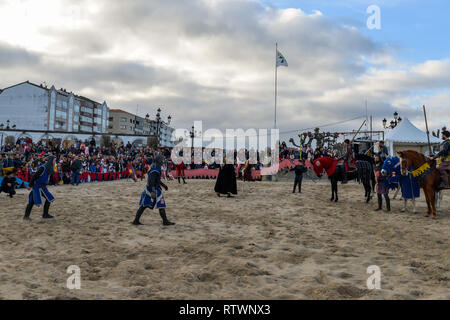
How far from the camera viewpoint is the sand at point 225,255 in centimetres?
397

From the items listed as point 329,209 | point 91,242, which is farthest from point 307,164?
point 91,242

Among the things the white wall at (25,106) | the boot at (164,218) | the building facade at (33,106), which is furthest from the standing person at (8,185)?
the white wall at (25,106)

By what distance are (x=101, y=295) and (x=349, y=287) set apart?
307 centimetres

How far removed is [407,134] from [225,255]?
2549cm

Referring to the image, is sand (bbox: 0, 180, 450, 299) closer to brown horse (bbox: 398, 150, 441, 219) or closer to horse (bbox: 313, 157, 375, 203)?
brown horse (bbox: 398, 150, 441, 219)

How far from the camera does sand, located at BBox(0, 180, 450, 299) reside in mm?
3968

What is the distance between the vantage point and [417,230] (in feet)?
24.6

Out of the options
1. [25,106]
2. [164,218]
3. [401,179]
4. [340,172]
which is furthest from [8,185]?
[25,106]

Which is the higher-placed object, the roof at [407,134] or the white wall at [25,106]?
the white wall at [25,106]

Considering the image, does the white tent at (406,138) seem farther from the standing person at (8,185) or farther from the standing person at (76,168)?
the standing person at (8,185)

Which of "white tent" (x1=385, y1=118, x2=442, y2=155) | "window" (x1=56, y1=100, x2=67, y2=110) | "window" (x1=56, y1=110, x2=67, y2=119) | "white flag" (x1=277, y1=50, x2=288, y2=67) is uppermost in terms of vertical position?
"window" (x1=56, y1=100, x2=67, y2=110)

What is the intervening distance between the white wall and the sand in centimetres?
6582

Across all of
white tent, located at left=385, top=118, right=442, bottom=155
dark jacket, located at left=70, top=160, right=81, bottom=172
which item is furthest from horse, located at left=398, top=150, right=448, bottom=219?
dark jacket, located at left=70, top=160, right=81, bottom=172

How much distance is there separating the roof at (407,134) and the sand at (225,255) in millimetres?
18311
